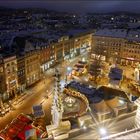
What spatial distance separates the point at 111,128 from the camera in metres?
28.7

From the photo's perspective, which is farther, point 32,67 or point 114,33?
point 114,33

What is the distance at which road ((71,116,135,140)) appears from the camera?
84.8ft

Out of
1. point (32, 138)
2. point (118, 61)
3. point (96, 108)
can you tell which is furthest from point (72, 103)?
point (118, 61)

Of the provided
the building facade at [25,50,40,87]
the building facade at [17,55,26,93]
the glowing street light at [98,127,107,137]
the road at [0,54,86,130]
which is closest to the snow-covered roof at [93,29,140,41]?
the road at [0,54,86,130]

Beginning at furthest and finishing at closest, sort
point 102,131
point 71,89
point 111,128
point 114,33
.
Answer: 1. point 114,33
2. point 71,89
3. point 111,128
4. point 102,131

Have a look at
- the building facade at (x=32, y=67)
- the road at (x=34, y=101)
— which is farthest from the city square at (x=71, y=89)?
the building facade at (x=32, y=67)

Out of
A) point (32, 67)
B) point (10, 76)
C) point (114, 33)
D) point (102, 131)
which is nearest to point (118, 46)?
point (114, 33)

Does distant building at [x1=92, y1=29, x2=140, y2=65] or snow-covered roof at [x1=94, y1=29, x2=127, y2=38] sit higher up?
snow-covered roof at [x1=94, y1=29, x2=127, y2=38]

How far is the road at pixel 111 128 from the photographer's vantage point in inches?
1018

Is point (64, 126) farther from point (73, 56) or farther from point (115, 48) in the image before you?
point (73, 56)

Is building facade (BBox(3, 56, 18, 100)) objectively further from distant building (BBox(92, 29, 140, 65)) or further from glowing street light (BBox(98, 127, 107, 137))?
distant building (BBox(92, 29, 140, 65))

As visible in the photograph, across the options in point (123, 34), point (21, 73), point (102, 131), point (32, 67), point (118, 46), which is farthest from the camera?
point (123, 34)

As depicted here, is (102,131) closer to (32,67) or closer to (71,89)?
(71,89)

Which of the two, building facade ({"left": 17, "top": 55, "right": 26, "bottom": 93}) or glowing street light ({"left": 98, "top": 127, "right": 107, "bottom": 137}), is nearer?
glowing street light ({"left": 98, "top": 127, "right": 107, "bottom": 137})
